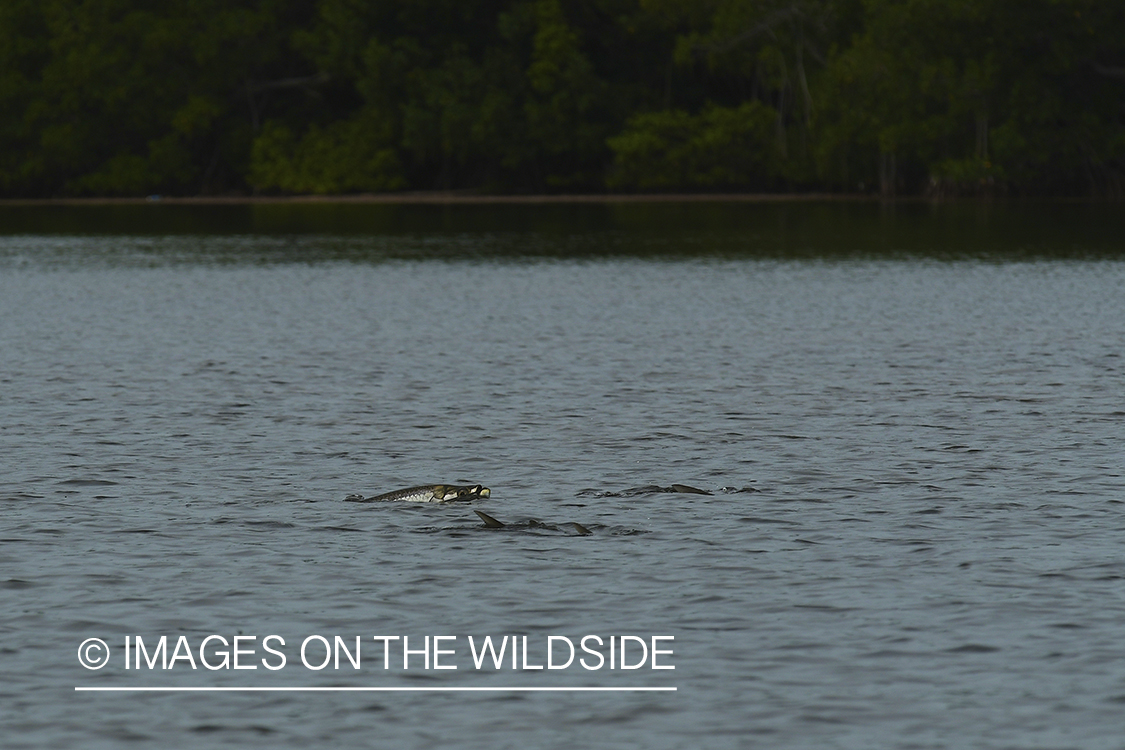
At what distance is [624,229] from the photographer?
90812 mm

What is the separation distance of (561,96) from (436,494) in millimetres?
109612

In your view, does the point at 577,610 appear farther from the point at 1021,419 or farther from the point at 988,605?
the point at 1021,419

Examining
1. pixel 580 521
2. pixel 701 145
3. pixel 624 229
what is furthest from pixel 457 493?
pixel 701 145

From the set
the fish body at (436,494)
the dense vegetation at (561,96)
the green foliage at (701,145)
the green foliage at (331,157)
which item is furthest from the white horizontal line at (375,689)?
the green foliage at (331,157)

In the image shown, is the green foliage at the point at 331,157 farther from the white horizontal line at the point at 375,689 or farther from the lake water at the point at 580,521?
the white horizontal line at the point at 375,689

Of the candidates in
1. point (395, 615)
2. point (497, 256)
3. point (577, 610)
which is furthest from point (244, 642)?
point (497, 256)

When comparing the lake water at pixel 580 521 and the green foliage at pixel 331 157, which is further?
the green foliage at pixel 331 157

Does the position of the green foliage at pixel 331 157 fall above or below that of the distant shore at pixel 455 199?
above

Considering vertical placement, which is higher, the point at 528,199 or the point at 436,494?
the point at 436,494

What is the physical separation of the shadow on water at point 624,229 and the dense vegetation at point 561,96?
4.10 meters

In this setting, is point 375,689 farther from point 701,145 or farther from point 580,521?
point 701,145

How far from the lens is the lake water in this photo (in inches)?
499

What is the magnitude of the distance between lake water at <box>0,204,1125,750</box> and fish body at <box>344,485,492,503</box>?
153 millimetres

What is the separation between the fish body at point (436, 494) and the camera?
19734 mm
